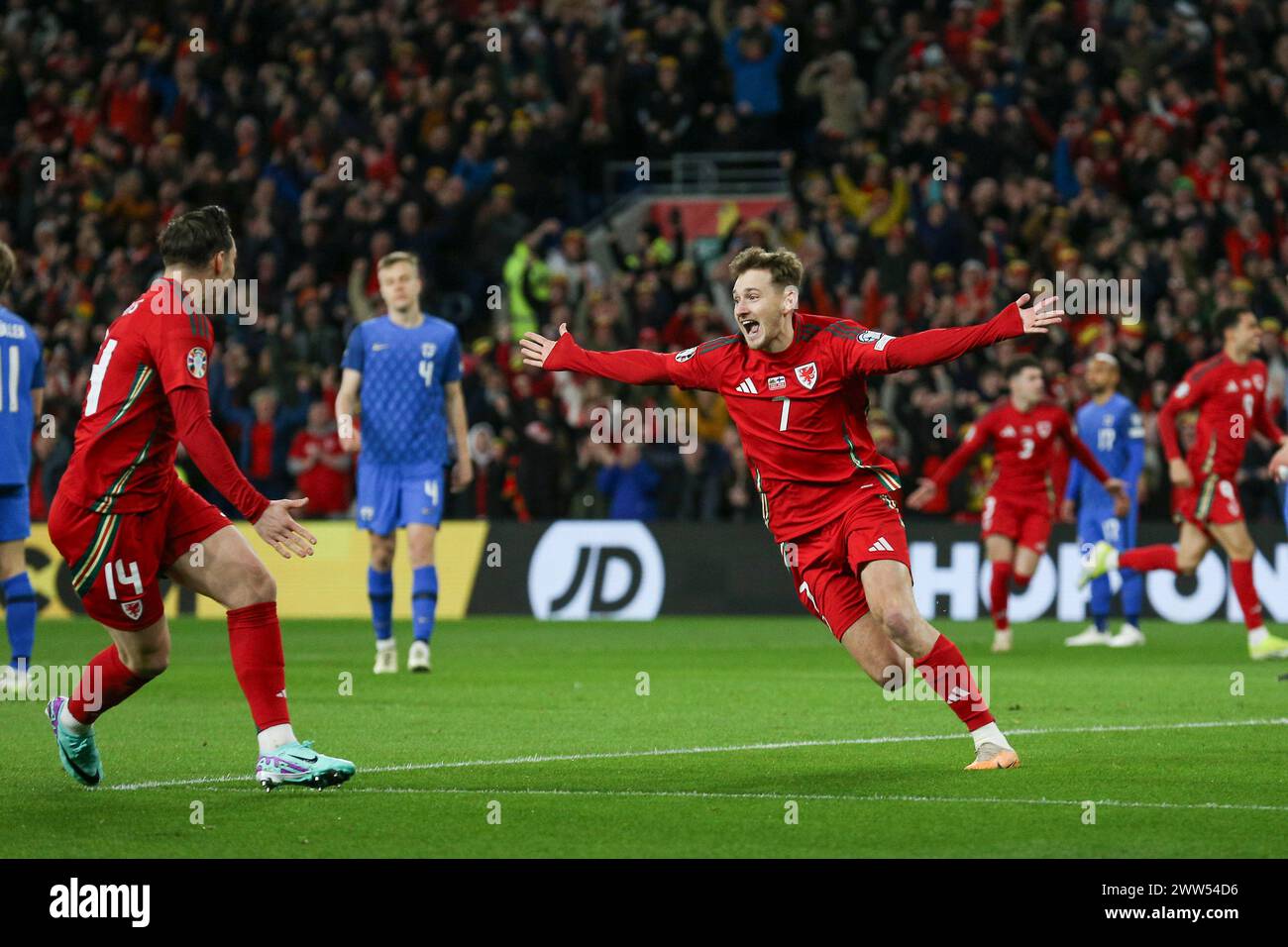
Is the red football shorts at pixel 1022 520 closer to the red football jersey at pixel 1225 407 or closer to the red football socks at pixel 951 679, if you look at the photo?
the red football jersey at pixel 1225 407

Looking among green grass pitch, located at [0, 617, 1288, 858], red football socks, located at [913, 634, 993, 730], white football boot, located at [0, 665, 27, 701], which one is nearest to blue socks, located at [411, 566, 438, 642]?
green grass pitch, located at [0, 617, 1288, 858]

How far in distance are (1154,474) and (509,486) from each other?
6.33m

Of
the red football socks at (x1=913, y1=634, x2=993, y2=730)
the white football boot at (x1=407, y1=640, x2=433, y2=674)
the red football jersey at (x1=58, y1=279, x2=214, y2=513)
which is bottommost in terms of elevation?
the white football boot at (x1=407, y1=640, x2=433, y2=674)

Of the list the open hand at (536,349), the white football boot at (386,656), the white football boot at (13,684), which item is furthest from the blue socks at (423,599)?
the open hand at (536,349)

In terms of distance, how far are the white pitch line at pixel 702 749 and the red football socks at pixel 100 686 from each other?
323 millimetres

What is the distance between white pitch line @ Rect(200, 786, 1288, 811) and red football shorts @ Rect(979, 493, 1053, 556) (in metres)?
8.84

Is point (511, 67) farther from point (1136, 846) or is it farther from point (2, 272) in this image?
point (1136, 846)

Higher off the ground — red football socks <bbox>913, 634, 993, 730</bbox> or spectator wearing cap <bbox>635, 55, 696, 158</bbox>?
spectator wearing cap <bbox>635, 55, 696, 158</bbox>

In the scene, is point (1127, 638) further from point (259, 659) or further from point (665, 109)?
point (259, 659)

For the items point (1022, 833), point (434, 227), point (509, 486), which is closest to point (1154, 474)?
point (509, 486)

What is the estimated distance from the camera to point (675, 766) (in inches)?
314

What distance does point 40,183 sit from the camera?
76.6 ft

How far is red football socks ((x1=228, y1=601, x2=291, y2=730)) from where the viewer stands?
7.04 m

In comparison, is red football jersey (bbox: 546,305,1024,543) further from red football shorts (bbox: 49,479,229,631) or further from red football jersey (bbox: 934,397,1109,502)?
red football jersey (bbox: 934,397,1109,502)
